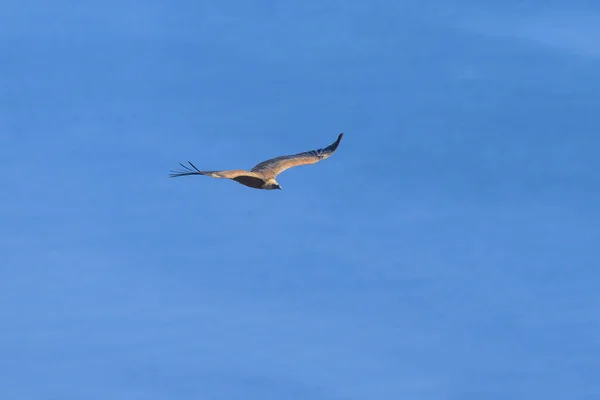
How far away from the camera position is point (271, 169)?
287 feet

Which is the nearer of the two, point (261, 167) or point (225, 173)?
point (225, 173)

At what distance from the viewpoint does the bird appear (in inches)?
3091

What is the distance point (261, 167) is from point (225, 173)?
12587 mm

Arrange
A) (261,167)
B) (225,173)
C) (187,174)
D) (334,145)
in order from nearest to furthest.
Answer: (187,174), (225,173), (261,167), (334,145)

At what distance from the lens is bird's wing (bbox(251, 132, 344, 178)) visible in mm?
87312

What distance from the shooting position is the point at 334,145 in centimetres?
9375

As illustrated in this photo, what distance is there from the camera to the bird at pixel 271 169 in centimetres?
7850

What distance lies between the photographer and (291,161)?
90375 mm

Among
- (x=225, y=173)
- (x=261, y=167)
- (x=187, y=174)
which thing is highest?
(x=261, y=167)

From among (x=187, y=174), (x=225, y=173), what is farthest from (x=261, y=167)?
(x=187, y=174)

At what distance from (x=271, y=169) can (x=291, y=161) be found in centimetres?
315

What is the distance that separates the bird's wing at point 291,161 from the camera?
87.3m

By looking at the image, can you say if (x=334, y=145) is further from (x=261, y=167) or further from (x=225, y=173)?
(x=225, y=173)

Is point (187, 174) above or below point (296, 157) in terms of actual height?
below
